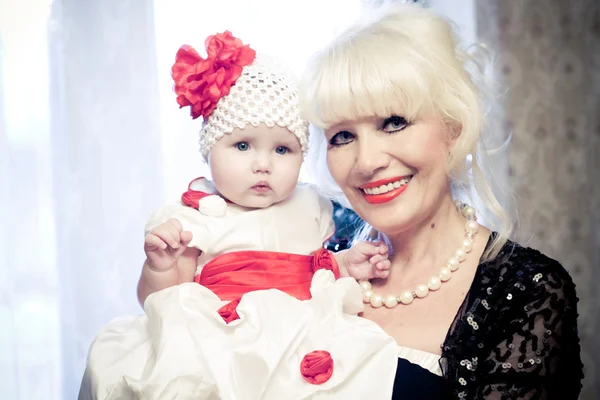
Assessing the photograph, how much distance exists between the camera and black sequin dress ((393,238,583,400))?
1301 mm

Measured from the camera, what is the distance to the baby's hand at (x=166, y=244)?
4.51ft

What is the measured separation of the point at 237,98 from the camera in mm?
1478

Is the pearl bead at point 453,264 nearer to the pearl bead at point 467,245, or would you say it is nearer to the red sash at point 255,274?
the pearl bead at point 467,245

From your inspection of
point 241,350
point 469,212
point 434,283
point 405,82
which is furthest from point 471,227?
point 241,350

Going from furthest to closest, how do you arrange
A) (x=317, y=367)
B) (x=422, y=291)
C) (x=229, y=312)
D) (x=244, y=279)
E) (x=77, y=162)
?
(x=77, y=162)
(x=422, y=291)
(x=244, y=279)
(x=229, y=312)
(x=317, y=367)

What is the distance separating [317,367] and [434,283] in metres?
0.46

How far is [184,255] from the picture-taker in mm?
1485

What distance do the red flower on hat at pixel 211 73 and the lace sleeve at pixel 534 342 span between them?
75 cm

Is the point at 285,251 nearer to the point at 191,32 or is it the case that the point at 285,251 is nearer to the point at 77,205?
the point at 77,205

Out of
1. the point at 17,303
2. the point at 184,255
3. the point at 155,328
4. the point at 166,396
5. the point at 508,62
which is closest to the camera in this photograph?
the point at 166,396

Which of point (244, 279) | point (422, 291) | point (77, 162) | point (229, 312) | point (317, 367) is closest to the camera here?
point (317, 367)

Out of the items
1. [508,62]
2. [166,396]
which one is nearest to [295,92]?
[166,396]

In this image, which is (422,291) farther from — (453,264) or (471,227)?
(471,227)

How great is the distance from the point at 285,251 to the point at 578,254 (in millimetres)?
1837
